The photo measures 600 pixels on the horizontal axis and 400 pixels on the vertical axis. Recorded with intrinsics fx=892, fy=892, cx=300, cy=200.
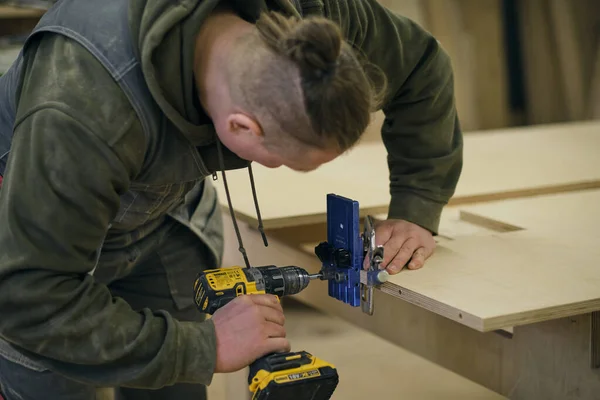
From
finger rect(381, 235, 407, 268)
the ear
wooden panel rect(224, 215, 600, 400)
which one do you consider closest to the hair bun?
the ear

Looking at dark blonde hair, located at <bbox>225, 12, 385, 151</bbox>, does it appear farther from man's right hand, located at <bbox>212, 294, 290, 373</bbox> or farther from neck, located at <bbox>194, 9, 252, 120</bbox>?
man's right hand, located at <bbox>212, 294, 290, 373</bbox>

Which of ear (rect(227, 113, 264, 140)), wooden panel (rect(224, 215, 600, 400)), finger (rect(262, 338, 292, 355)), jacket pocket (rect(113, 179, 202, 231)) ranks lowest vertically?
wooden panel (rect(224, 215, 600, 400))

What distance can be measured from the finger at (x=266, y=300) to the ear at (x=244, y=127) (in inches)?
10.0

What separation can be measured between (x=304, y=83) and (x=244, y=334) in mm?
393

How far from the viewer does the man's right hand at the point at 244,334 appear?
1300 mm

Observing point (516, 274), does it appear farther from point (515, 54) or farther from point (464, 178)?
point (515, 54)

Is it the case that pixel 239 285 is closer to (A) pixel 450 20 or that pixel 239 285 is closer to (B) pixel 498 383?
(B) pixel 498 383

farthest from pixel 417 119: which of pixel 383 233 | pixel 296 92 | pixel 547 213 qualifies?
pixel 296 92

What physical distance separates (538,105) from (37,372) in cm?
336

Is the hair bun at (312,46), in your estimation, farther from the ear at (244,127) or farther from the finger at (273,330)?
the finger at (273,330)

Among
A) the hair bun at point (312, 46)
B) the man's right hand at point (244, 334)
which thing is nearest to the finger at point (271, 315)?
the man's right hand at point (244, 334)

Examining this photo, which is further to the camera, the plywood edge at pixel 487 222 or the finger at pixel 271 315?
the plywood edge at pixel 487 222

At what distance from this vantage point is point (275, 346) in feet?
4.32

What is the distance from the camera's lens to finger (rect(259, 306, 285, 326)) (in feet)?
4.32
